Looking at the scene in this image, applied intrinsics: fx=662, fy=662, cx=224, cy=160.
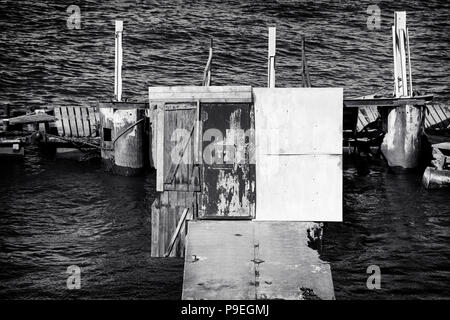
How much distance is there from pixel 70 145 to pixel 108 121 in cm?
388

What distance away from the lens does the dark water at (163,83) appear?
1574cm

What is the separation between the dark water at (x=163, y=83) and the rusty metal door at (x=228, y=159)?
2.03 meters

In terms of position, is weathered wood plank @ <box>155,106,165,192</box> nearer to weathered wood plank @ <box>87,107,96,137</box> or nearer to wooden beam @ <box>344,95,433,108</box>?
wooden beam @ <box>344,95,433,108</box>

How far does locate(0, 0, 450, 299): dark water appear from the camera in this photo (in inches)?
620

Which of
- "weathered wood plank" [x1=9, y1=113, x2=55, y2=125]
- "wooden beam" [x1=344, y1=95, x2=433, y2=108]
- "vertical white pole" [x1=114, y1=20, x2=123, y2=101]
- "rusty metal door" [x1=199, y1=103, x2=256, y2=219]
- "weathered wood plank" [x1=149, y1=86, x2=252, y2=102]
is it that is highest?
"vertical white pole" [x1=114, y1=20, x2=123, y2=101]

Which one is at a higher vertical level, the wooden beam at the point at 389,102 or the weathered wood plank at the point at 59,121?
the wooden beam at the point at 389,102

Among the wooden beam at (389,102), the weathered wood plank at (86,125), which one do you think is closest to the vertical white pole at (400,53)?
the wooden beam at (389,102)

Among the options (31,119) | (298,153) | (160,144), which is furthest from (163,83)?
(298,153)

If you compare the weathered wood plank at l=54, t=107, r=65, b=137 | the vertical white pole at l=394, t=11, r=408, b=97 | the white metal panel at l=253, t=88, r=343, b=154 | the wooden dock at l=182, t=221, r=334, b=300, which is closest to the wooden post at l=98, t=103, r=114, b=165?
the weathered wood plank at l=54, t=107, r=65, b=137

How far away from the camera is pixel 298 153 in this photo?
14.7 m

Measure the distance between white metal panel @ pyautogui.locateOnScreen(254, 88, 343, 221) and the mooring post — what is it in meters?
10.6

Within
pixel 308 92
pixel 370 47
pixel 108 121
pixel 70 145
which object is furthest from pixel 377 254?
pixel 370 47

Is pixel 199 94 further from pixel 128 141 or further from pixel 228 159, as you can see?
pixel 128 141

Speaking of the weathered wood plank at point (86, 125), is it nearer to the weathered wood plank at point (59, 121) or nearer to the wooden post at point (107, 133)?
the weathered wood plank at point (59, 121)
